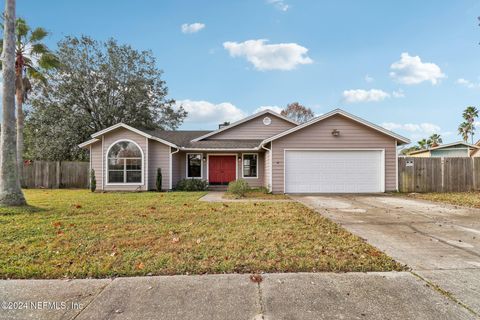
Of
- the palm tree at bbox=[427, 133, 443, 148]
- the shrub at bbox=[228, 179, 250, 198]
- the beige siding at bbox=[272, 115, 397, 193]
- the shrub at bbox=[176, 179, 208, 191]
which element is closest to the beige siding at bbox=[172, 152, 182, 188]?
the shrub at bbox=[176, 179, 208, 191]

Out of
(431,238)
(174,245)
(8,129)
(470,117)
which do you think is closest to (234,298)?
(174,245)

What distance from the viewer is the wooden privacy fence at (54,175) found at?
53.4 feet

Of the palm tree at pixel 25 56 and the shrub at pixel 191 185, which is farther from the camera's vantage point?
the palm tree at pixel 25 56

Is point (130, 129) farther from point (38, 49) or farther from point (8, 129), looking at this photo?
point (38, 49)

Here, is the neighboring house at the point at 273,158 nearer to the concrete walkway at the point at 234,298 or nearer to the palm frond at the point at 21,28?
the palm frond at the point at 21,28

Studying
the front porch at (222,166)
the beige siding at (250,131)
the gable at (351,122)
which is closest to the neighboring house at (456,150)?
the gable at (351,122)

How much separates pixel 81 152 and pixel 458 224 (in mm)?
23348

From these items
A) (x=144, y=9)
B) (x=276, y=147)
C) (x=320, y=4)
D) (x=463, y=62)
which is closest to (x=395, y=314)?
(x=276, y=147)

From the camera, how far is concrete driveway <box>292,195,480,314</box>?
311cm

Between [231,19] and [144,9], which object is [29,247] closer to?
[144,9]

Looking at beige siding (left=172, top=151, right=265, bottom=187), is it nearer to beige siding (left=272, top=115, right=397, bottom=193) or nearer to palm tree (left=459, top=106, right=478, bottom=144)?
beige siding (left=272, top=115, right=397, bottom=193)

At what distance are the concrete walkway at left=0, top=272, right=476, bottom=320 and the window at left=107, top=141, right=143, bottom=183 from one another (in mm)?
11406

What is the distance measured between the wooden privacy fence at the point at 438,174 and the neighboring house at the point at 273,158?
0.96 meters

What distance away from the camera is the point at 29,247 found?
→ 4.21 m
